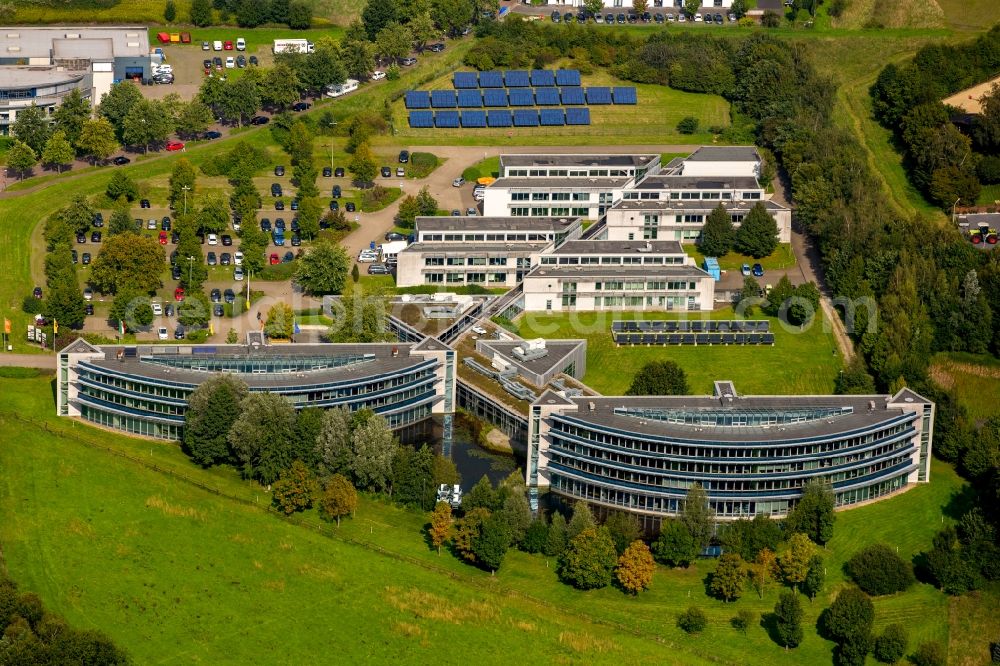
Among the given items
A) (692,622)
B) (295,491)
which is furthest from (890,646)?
(295,491)

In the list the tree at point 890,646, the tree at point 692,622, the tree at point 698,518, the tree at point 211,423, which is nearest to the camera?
the tree at point 890,646

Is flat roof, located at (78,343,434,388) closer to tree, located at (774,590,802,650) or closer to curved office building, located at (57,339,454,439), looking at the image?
curved office building, located at (57,339,454,439)

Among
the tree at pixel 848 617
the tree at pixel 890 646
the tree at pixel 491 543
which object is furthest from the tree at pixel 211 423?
the tree at pixel 890 646

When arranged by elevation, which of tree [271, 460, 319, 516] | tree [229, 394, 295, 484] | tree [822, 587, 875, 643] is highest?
tree [229, 394, 295, 484]

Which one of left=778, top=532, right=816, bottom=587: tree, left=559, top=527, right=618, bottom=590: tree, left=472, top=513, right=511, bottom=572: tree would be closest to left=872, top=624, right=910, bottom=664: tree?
left=778, top=532, right=816, bottom=587: tree

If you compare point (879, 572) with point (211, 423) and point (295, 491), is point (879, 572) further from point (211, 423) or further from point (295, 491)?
point (211, 423)

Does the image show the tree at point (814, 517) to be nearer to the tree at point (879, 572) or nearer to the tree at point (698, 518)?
the tree at point (879, 572)
